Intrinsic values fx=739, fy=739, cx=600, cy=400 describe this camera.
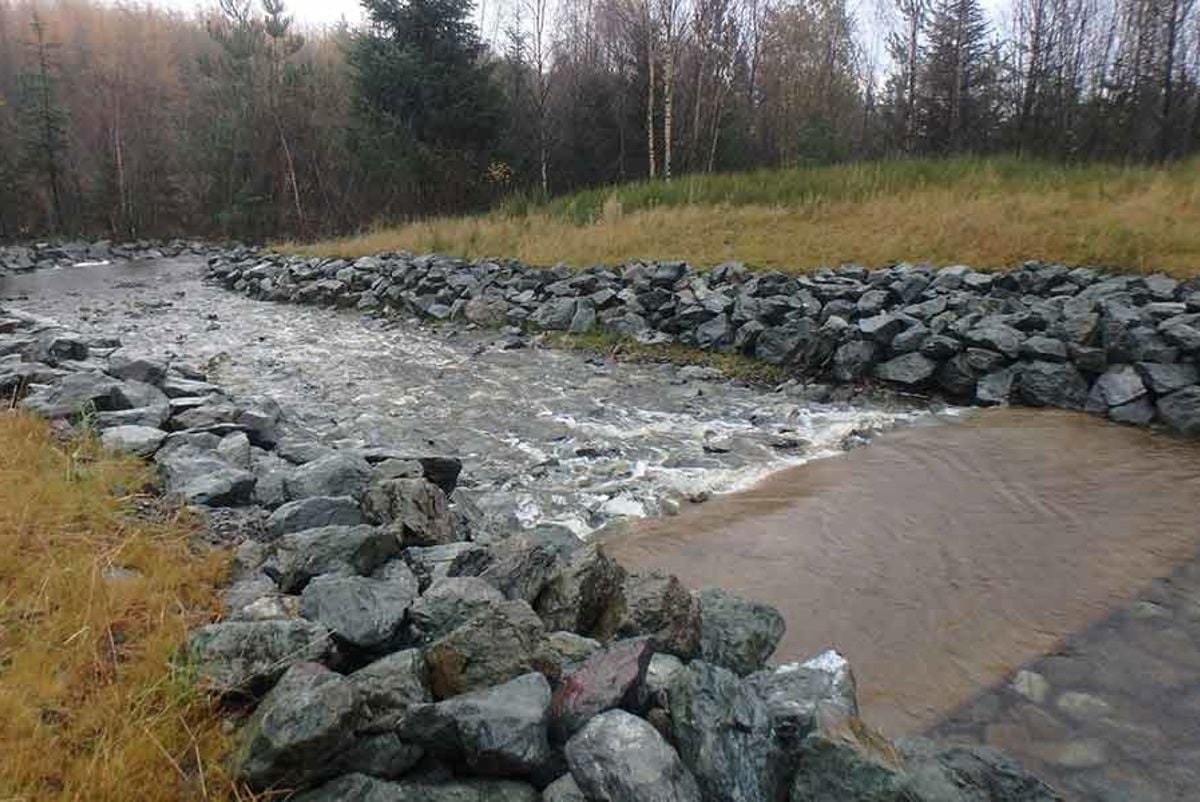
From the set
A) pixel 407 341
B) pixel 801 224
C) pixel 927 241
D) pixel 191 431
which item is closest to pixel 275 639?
pixel 191 431

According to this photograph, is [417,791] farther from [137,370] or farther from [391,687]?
[137,370]

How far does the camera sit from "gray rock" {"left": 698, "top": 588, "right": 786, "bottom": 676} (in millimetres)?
2332

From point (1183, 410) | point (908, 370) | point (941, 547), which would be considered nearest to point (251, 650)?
point (941, 547)

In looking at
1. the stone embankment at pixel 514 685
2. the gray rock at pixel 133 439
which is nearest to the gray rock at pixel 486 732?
the stone embankment at pixel 514 685

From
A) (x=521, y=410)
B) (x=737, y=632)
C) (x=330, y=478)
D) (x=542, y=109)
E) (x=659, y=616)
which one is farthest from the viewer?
(x=542, y=109)

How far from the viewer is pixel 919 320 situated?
6543 mm

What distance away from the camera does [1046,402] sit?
5648mm

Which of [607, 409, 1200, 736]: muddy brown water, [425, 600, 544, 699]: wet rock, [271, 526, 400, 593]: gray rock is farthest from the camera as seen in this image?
[607, 409, 1200, 736]: muddy brown water

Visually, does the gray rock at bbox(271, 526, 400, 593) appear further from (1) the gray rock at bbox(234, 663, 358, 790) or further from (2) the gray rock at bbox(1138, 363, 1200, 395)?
(2) the gray rock at bbox(1138, 363, 1200, 395)

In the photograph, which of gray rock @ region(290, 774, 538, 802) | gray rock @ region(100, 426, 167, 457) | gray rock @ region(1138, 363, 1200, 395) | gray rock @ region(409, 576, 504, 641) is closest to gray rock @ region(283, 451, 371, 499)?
gray rock @ region(100, 426, 167, 457)

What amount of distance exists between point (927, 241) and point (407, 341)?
21.0 feet

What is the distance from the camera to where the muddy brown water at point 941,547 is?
2.77 metres

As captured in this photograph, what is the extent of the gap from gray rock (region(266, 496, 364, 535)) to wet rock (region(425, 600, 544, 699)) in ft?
3.78

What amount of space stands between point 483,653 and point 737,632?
89 centimetres
